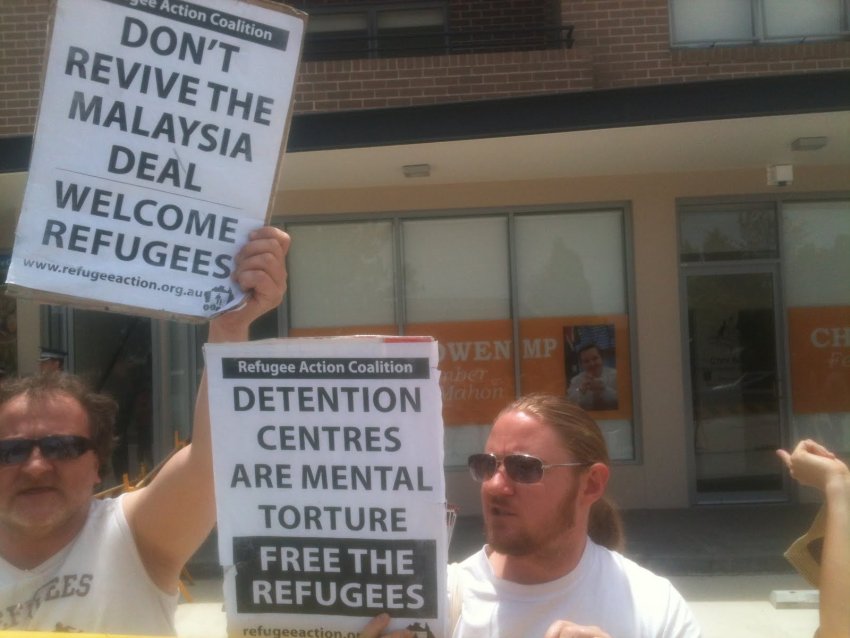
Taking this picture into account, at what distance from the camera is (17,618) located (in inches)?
71.0

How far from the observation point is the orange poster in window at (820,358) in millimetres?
8656

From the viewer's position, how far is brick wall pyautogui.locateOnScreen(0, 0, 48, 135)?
28.7ft

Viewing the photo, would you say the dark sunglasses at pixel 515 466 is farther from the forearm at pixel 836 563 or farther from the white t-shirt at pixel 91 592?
the white t-shirt at pixel 91 592

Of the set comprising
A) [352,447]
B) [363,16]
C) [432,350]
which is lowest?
[352,447]

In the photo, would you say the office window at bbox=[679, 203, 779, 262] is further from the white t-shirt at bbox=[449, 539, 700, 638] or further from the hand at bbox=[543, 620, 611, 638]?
the hand at bbox=[543, 620, 611, 638]

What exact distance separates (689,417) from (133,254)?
7.75m

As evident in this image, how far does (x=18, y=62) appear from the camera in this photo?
8781 millimetres

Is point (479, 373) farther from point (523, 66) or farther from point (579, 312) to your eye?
point (523, 66)

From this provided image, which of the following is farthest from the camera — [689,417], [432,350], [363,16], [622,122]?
[363,16]

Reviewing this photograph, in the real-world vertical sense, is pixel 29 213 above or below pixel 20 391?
above

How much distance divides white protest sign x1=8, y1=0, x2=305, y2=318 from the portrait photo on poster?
7.21 m

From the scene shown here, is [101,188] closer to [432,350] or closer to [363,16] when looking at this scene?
[432,350]

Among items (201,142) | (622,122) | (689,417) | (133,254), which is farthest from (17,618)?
(689,417)

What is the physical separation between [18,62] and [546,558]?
29.2ft
